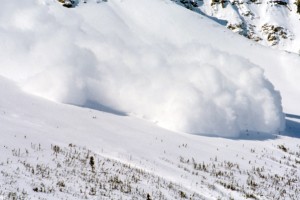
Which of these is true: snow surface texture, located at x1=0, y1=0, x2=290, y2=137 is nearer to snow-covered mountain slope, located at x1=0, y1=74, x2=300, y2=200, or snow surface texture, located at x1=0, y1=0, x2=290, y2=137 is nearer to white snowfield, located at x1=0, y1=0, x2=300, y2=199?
white snowfield, located at x1=0, y1=0, x2=300, y2=199

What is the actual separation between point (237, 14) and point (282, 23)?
10.1 meters

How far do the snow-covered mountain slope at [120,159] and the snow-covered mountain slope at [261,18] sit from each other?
7154 centimetres

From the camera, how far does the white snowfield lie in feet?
61.7

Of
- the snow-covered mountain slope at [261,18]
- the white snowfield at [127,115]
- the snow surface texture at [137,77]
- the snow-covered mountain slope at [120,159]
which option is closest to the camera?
the snow-covered mountain slope at [120,159]

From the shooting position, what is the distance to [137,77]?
1713 inches

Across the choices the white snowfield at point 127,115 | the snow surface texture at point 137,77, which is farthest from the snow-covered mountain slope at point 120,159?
the snow surface texture at point 137,77

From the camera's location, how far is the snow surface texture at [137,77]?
39.1m

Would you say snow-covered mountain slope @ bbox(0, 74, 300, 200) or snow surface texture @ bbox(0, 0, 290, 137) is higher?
snow-covered mountain slope @ bbox(0, 74, 300, 200)

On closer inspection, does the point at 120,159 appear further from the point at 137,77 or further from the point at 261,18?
the point at 261,18

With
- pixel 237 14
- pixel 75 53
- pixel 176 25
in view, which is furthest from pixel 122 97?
pixel 237 14

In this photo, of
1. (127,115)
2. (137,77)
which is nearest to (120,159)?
(127,115)

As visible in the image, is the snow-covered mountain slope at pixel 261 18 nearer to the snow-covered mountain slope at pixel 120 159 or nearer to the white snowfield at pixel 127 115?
the white snowfield at pixel 127 115

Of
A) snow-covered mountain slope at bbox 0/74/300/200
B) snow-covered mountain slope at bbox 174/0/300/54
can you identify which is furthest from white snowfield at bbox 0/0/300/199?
snow-covered mountain slope at bbox 174/0/300/54

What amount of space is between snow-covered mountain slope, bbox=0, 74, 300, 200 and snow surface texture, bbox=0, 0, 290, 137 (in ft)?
7.35
